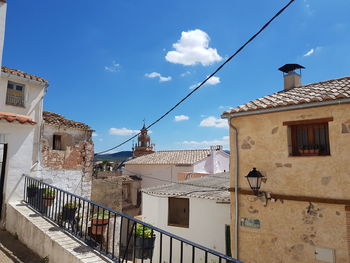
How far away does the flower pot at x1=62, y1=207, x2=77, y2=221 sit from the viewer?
5.45m

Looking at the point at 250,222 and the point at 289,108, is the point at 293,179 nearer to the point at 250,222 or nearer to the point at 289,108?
the point at 250,222

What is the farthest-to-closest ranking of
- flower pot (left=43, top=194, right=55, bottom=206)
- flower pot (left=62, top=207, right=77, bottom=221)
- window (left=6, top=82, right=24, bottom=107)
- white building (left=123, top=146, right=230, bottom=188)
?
white building (left=123, top=146, right=230, bottom=188)
window (left=6, top=82, right=24, bottom=107)
flower pot (left=43, top=194, right=55, bottom=206)
flower pot (left=62, top=207, right=77, bottom=221)

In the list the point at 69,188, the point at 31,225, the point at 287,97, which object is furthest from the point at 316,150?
the point at 69,188

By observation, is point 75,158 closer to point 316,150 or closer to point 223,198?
point 223,198

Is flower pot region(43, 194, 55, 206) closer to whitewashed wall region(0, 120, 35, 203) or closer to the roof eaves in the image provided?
whitewashed wall region(0, 120, 35, 203)

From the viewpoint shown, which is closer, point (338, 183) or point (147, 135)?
point (338, 183)

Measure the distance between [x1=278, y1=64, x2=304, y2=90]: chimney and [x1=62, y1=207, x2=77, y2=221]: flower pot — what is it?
7.88 meters

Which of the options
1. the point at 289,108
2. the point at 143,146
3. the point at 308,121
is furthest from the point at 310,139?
the point at 143,146

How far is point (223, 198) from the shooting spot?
9.63m

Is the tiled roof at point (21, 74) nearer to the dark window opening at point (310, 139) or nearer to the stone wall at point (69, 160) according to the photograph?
the stone wall at point (69, 160)

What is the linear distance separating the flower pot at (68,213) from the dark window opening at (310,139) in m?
5.66

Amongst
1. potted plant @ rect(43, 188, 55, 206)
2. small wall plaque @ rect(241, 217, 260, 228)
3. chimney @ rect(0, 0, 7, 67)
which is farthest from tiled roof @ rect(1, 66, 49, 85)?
small wall plaque @ rect(241, 217, 260, 228)

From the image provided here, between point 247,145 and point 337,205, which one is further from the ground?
point 247,145

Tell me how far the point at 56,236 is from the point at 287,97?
6697 mm
